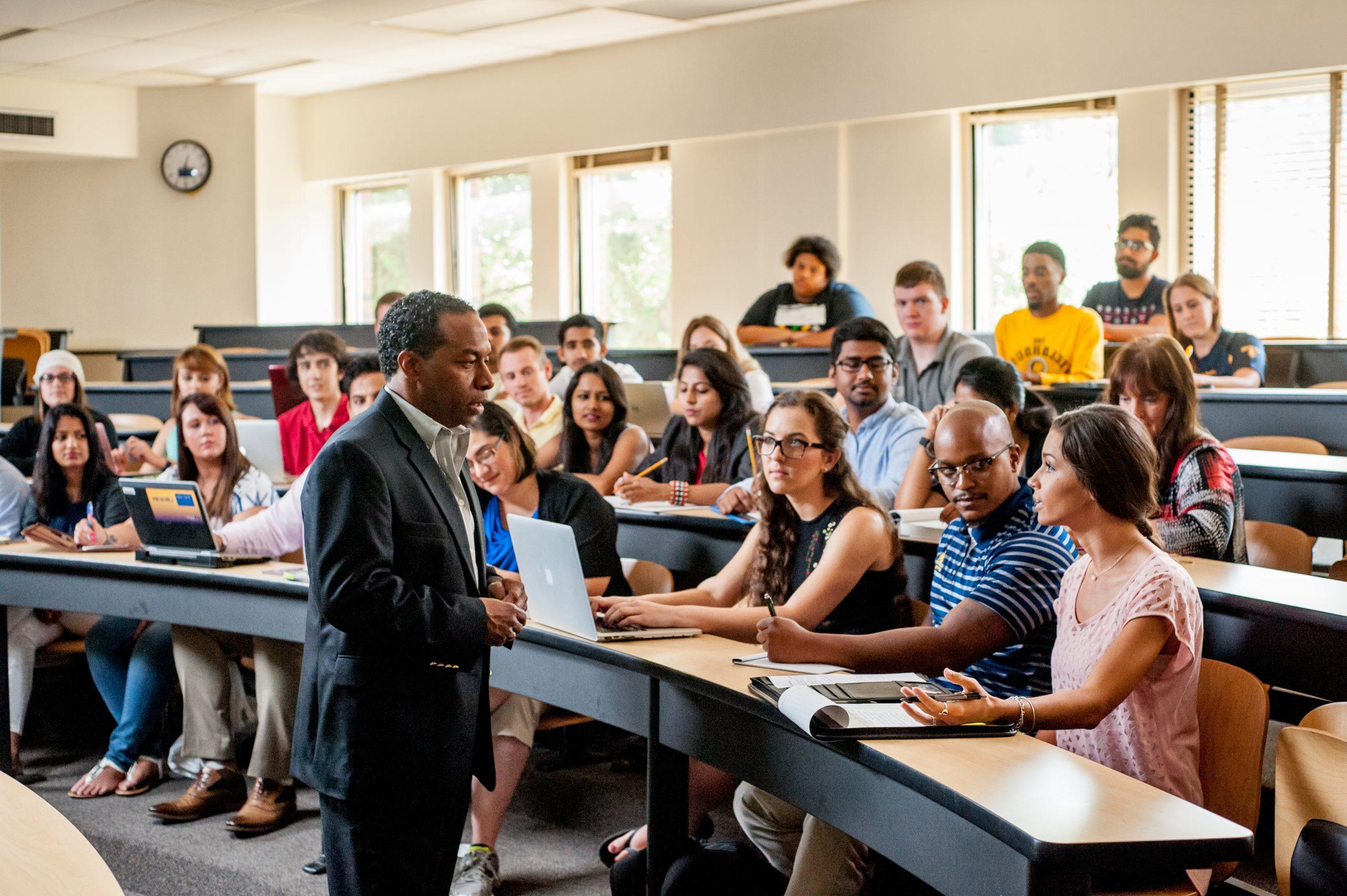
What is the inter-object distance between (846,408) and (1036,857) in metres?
2.77

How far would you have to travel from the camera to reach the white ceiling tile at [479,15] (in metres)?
8.14

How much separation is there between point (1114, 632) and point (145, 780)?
285 cm

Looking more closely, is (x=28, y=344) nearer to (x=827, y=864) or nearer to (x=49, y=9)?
(x=49, y=9)

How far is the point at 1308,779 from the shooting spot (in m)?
1.74

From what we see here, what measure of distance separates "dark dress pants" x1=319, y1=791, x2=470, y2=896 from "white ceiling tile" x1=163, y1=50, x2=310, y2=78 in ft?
28.7

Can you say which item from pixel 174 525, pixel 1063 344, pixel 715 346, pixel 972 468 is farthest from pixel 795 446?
pixel 1063 344

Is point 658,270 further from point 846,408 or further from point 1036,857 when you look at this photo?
point 1036,857

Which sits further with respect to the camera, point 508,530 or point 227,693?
point 227,693

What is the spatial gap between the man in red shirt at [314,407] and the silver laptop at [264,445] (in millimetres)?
39

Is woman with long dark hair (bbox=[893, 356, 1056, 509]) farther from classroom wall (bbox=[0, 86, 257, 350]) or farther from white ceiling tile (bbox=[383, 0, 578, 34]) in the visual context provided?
classroom wall (bbox=[0, 86, 257, 350])

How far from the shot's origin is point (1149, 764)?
190 cm

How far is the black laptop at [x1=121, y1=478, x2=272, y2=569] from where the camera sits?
333 centimetres

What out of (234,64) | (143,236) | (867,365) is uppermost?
(234,64)

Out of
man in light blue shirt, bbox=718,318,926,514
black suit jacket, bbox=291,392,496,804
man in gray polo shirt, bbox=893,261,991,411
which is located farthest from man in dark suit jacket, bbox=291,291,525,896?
man in gray polo shirt, bbox=893,261,991,411
